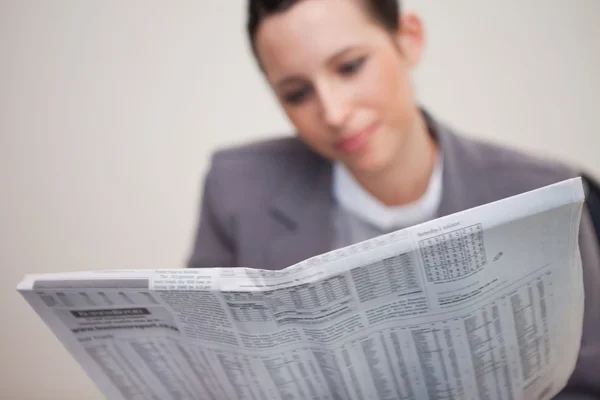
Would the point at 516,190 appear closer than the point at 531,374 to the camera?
No

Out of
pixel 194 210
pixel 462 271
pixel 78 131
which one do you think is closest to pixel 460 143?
pixel 462 271

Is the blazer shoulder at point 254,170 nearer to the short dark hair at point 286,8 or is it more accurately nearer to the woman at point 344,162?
the woman at point 344,162

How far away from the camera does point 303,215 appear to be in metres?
0.58

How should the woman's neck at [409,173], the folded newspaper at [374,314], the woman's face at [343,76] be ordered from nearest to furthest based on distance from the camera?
the folded newspaper at [374,314]
the woman's face at [343,76]
the woman's neck at [409,173]

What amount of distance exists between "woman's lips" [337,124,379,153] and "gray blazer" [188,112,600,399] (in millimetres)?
118

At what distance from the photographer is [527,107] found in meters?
0.57

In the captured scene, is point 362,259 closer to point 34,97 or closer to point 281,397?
point 281,397

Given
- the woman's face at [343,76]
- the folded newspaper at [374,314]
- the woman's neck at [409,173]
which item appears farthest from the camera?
the woman's neck at [409,173]

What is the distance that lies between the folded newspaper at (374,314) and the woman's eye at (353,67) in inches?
8.4

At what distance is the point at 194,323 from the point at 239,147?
31 cm

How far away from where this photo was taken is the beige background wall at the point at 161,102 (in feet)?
1.81

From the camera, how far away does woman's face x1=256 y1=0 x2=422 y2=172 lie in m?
0.42

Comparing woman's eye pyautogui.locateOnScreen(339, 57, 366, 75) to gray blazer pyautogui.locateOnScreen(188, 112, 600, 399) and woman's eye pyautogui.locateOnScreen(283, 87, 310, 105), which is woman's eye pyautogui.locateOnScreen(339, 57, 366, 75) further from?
gray blazer pyautogui.locateOnScreen(188, 112, 600, 399)

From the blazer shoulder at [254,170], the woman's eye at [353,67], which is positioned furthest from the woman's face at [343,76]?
the blazer shoulder at [254,170]
